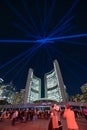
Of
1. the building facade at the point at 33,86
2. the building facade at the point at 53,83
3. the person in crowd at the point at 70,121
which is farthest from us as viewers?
the building facade at the point at 33,86

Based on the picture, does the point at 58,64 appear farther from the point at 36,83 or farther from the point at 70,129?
the point at 70,129

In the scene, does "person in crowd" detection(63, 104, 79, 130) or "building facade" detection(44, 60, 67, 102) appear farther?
"building facade" detection(44, 60, 67, 102)

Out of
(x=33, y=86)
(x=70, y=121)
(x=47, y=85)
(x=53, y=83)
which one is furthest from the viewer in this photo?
(x=47, y=85)

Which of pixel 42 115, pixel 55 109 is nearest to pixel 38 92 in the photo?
pixel 42 115

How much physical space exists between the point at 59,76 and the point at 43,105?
35572 mm

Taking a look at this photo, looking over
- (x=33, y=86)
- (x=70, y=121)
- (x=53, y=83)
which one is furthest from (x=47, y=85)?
(x=70, y=121)

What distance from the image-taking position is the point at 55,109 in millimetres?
8367

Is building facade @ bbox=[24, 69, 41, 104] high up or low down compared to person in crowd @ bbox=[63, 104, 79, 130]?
up

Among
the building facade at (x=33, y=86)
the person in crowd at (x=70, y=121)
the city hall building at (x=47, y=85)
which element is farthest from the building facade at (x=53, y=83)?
the person in crowd at (x=70, y=121)

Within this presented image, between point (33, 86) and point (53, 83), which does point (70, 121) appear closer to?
point (53, 83)

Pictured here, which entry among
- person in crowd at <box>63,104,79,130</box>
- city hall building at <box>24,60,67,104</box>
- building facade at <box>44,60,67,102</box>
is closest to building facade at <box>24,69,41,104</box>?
city hall building at <box>24,60,67,104</box>

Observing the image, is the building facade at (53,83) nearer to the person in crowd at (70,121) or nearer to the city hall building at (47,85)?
the city hall building at (47,85)

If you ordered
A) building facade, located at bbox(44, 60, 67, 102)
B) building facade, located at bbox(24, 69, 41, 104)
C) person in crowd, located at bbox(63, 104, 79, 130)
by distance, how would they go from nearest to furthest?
person in crowd, located at bbox(63, 104, 79, 130), building facade, located at bbox(44, 60, 67, 102), building facade, located at bbox(24, 69, 41, 104)

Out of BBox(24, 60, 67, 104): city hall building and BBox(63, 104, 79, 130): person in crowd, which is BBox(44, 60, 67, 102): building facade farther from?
BBox(63, 104, 79, 130): person in crowd
